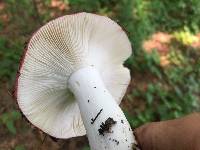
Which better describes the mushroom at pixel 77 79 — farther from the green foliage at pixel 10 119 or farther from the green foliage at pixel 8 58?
the green foliage at pixel 8 58

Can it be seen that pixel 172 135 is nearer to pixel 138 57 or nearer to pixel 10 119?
pixel 10 119

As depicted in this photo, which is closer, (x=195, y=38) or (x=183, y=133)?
(x=183, y=133)

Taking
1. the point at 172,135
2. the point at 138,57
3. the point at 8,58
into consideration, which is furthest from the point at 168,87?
the point at 172,135

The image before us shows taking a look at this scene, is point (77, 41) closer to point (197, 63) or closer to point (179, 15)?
point (197, 63)

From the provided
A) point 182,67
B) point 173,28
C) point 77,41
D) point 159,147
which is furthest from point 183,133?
point 173,28

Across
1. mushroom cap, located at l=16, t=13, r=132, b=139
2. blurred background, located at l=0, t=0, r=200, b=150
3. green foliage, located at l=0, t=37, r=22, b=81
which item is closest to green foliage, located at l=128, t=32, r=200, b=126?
blurred background, located at l=0, t=0, r=200, b=150

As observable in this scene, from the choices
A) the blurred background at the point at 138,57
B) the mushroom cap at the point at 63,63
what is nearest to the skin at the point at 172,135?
the mushroom cap at the point at 63,63
